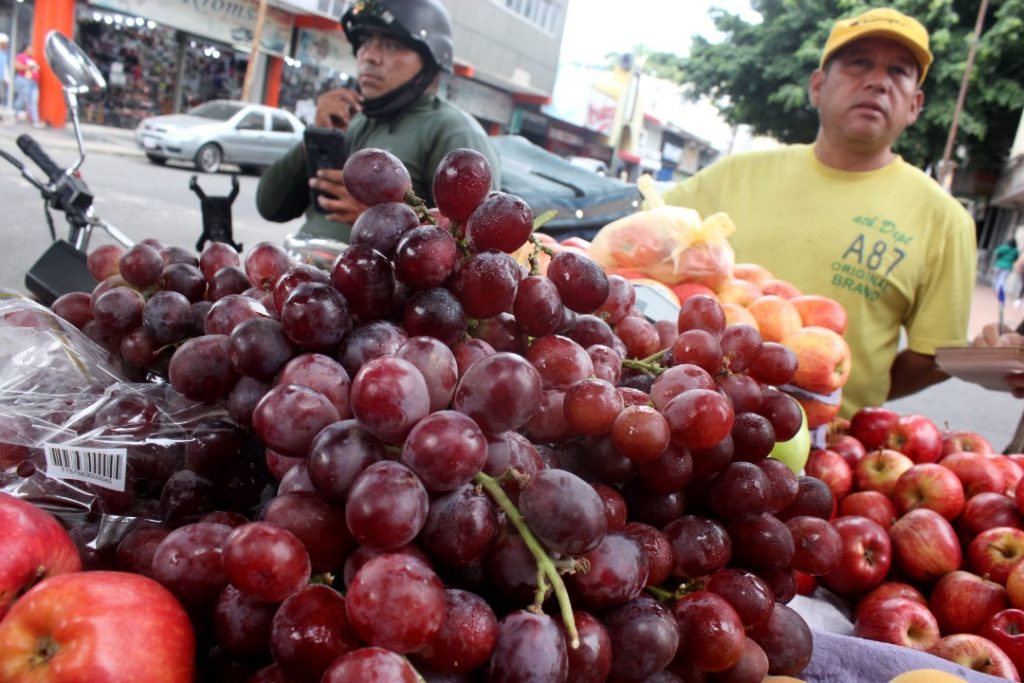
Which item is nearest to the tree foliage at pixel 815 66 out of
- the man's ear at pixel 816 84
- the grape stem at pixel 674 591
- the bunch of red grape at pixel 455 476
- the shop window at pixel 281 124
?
the shop window at pixel 281 124

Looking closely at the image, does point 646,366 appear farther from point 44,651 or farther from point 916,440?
point 916,440

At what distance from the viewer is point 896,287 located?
2875 mm

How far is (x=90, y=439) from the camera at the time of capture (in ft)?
3.15

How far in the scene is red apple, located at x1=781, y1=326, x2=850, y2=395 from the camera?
1.88m

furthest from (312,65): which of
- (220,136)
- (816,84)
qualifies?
(816,84)

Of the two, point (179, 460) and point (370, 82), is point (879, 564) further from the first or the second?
point (370, 82)

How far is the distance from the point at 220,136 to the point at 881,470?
14.8 m

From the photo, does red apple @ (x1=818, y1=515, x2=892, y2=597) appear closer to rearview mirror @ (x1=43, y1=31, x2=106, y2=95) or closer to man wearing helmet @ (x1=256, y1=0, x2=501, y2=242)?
man wearing helmet @ (x1=256, y1=0, x2=501, y2=242)

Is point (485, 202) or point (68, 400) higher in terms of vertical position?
point (485, 202)

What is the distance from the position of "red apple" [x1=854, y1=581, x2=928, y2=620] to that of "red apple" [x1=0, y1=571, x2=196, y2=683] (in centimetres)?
142

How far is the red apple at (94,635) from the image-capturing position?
0.67 m

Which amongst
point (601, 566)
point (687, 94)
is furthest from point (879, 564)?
point (687, 94)

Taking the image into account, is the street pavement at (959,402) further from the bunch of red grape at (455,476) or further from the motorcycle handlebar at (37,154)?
the motorcycle handlebar at (37,154)

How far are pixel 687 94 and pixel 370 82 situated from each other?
1671 centimetres
